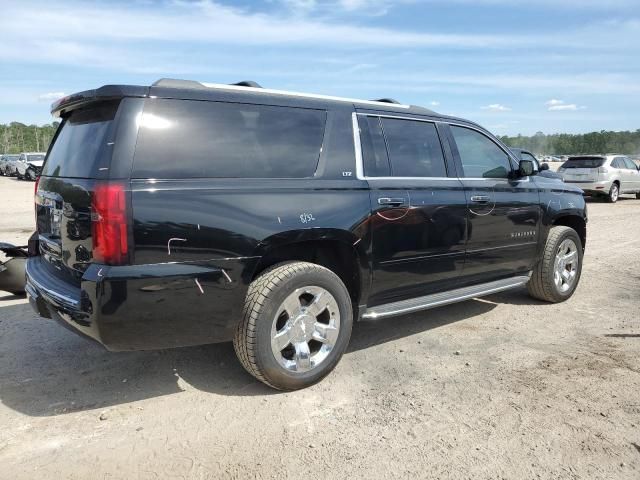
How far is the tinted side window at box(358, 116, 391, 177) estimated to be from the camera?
3.83m

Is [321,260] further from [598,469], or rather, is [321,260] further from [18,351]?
[18,351]

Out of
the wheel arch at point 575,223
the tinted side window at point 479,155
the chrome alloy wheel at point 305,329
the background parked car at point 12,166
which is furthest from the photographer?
the background parked car at point 12,166

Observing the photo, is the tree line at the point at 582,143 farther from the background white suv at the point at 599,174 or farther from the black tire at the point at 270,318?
the black tire at the point at 270,318

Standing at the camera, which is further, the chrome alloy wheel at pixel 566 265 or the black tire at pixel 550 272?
the chrome alloy wheel at pixel 566 265

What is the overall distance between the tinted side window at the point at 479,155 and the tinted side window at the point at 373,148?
37.5 inches

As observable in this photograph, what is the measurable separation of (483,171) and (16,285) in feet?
15.7

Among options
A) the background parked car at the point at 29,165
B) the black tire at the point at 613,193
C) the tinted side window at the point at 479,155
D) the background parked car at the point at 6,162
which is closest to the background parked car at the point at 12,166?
the background parked car at the point at 6,162

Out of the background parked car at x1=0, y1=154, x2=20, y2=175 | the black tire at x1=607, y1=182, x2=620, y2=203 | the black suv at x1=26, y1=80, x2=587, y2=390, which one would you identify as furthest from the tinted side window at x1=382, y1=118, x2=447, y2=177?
the background parked car at x1=0, y1=154, x2=20, y2=175

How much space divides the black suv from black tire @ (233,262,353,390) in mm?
10

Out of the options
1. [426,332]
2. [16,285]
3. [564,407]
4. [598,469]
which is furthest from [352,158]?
[16,285]

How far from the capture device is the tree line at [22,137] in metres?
95.9

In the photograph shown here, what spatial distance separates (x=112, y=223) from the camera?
9.16ft

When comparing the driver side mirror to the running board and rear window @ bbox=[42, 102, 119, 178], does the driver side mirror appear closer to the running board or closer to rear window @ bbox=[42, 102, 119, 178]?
the running board

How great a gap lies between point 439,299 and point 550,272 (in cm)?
174
